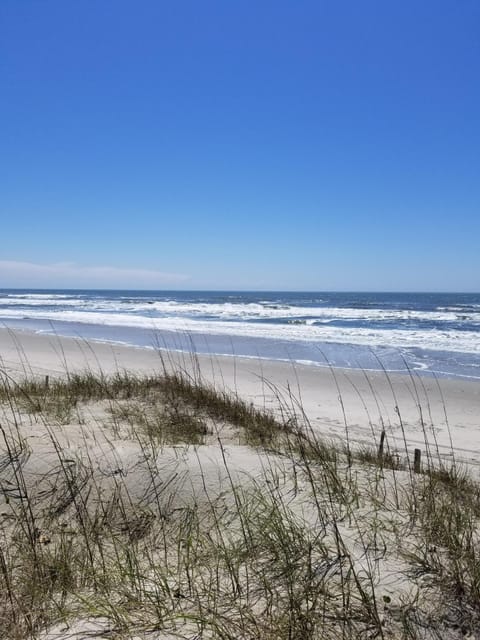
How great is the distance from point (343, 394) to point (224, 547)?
9.00 metres

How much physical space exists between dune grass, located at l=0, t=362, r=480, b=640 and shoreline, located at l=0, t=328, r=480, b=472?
143cm

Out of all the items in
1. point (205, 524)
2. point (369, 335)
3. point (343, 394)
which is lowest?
point (343, 394)

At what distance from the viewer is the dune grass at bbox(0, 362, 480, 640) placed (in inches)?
80.0

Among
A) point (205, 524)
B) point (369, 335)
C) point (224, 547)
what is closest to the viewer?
point (224, 547)

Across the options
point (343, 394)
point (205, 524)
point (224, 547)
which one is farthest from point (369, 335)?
point (224, 547)

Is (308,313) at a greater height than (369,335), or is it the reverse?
(308,313)

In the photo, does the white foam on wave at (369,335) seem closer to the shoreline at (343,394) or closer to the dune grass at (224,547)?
the shoreline at (343,394)

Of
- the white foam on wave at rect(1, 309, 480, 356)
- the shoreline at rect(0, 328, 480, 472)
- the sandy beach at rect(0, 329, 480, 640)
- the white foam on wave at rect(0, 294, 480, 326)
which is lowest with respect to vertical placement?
→ the shoreline at rect(0, 328, 480, 472)

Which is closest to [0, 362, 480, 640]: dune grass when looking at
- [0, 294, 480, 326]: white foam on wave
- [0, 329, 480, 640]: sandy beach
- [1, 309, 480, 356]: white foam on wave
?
[0, 329, 480, 640]: sandy beach

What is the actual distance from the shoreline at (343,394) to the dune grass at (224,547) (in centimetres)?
143

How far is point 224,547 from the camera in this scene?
249cm

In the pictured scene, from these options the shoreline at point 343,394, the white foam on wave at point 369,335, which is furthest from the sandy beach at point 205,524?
the white foam on wave at point 369,335

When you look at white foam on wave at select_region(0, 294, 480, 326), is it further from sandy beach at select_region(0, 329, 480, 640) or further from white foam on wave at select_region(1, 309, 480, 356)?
sandy beach at select_region(0, 329, 480, 640)

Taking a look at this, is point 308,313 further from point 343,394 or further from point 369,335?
point 343,394
